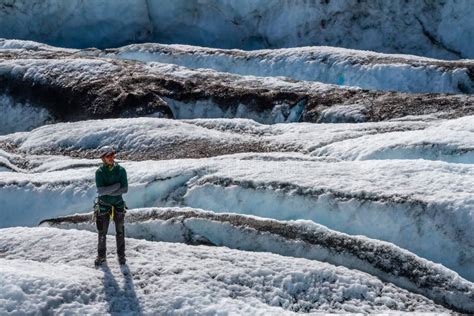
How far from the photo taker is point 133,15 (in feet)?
230

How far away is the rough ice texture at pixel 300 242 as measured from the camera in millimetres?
18953

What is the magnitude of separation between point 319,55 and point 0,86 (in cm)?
2172

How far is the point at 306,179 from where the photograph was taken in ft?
79.0

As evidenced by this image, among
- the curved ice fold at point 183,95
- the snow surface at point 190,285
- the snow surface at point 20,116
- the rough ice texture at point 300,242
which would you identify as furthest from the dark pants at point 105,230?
the snow surface at point 20,116

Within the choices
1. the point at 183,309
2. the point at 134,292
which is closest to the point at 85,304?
the point at 134,292

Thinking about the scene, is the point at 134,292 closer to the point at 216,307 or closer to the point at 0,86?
the point at 216,307

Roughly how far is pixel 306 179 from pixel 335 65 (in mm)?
28772

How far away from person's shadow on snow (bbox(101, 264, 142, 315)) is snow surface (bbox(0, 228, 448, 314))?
0.02m

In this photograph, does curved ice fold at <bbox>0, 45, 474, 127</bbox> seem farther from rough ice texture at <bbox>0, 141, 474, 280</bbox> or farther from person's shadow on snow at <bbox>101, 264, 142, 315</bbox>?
person's shadow on snow at <bbox>101, 264, 142, 315</bbox>

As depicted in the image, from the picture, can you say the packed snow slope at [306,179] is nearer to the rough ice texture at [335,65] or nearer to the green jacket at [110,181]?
the green jacket at [110,181]

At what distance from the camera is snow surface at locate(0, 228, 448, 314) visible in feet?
56.7

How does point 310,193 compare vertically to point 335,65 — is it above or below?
below

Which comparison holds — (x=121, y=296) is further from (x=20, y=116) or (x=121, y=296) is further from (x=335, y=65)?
(x=335, y=65)

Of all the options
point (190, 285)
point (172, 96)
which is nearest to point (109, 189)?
point (190, 285)
